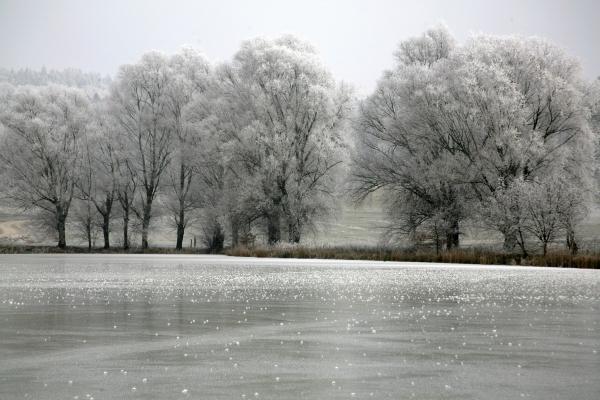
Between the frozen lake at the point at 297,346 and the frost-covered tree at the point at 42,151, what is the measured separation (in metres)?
43.9

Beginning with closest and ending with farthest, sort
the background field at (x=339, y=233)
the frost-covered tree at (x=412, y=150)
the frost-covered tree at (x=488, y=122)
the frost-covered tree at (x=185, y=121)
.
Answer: the frost-covered tree at (x=488, y=122), the frost-covered tree at (x=412, y=150), the background field at (x=339, y=233), the frost-covered tree at (x=185, y=121)

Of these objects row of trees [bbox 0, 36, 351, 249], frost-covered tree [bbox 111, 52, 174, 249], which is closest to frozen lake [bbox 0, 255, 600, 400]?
row of trees [bbox 0, 36, 351, 249]

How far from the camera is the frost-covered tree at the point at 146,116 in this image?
58688 mm

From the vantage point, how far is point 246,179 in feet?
163

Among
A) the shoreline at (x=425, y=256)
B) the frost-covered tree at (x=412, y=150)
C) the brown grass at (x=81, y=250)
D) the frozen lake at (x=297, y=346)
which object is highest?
the frost-covered tree at (x=412, y=150)

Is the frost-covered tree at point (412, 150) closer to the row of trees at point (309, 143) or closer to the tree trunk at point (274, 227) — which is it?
the row of trees at point (309, 143)

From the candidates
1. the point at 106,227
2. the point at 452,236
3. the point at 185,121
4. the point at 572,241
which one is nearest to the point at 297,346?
the point at 572,241

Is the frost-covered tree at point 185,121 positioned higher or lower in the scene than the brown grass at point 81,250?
higher

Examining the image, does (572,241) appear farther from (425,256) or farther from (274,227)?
(274,227)

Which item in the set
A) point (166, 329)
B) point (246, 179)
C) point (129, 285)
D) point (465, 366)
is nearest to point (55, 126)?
point (246, 179)

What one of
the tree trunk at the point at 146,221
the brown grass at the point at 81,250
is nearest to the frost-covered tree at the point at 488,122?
the brown grass at the point at 81,250

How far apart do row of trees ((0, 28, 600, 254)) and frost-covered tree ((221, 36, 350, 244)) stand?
11 cm

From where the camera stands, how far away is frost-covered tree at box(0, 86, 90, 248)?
5806 cm

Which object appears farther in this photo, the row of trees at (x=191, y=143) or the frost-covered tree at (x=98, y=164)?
the frost-covered tree at (x=98, y=164)
